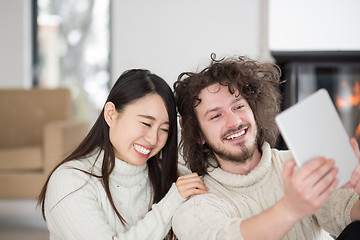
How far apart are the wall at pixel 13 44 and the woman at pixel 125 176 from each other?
13.4 ft

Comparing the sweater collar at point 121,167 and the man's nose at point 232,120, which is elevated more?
the man's nose at point 232,120

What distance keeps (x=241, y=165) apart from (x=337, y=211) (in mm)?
336

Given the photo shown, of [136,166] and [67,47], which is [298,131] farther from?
[67,47]

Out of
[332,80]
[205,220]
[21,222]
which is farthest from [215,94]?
[21,222]

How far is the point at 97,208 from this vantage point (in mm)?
1606

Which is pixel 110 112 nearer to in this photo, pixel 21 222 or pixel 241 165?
pixel 241 165

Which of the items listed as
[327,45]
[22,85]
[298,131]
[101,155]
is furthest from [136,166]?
[22,85]

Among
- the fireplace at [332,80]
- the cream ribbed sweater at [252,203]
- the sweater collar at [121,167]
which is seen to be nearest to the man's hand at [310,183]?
the cream ribbed sweater at [252,203]

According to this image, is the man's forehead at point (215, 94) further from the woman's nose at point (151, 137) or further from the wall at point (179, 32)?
the wall at point (179, 32)

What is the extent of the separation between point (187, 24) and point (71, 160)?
2.73 metres

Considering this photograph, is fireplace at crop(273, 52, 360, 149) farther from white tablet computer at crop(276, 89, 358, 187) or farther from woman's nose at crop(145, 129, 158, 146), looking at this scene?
white tablet computer at crop(276, 89, 358, 187)

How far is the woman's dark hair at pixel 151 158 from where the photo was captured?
1730mm

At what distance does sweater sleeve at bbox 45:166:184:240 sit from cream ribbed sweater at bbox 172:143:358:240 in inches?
2.0

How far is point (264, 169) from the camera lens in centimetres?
169
